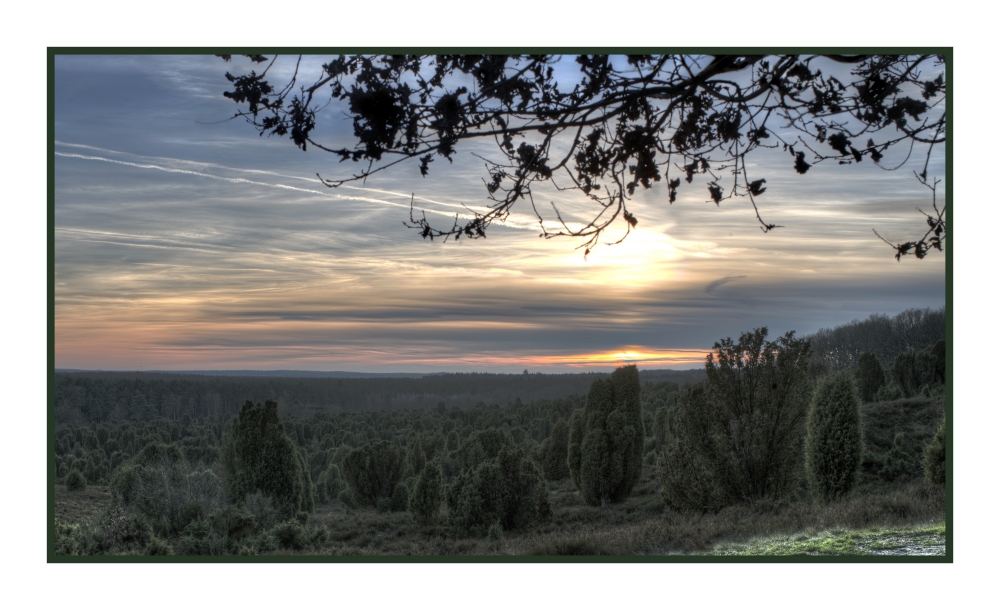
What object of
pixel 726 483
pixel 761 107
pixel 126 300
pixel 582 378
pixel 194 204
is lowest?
pixel 726 483

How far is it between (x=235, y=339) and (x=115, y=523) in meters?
2.53

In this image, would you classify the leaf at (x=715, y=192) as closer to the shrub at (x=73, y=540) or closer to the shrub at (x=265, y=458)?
the shrub at (x=73, y=540)

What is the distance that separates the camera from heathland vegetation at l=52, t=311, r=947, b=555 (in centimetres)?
767

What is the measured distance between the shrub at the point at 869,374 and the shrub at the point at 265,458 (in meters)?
12.2

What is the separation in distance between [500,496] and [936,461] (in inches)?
393

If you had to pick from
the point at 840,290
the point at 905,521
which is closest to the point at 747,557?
the point at 905,521

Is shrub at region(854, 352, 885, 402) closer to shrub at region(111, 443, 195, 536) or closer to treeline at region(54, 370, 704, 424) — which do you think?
treeline at region(54, 370, 704, 424)

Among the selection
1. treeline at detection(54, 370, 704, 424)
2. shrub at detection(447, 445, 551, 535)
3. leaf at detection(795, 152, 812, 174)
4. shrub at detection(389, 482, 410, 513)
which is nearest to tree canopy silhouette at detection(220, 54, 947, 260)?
leaf at detection(795, 152, 812, 174)

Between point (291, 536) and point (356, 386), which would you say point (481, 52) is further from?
point (356, 386)

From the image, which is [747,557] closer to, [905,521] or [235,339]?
[905,521]

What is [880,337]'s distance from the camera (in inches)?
348

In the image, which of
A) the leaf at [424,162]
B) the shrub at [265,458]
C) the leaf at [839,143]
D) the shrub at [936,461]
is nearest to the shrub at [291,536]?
the leaf at [424,162]

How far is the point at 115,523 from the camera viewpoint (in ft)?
23.2

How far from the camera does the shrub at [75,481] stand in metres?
7.19
